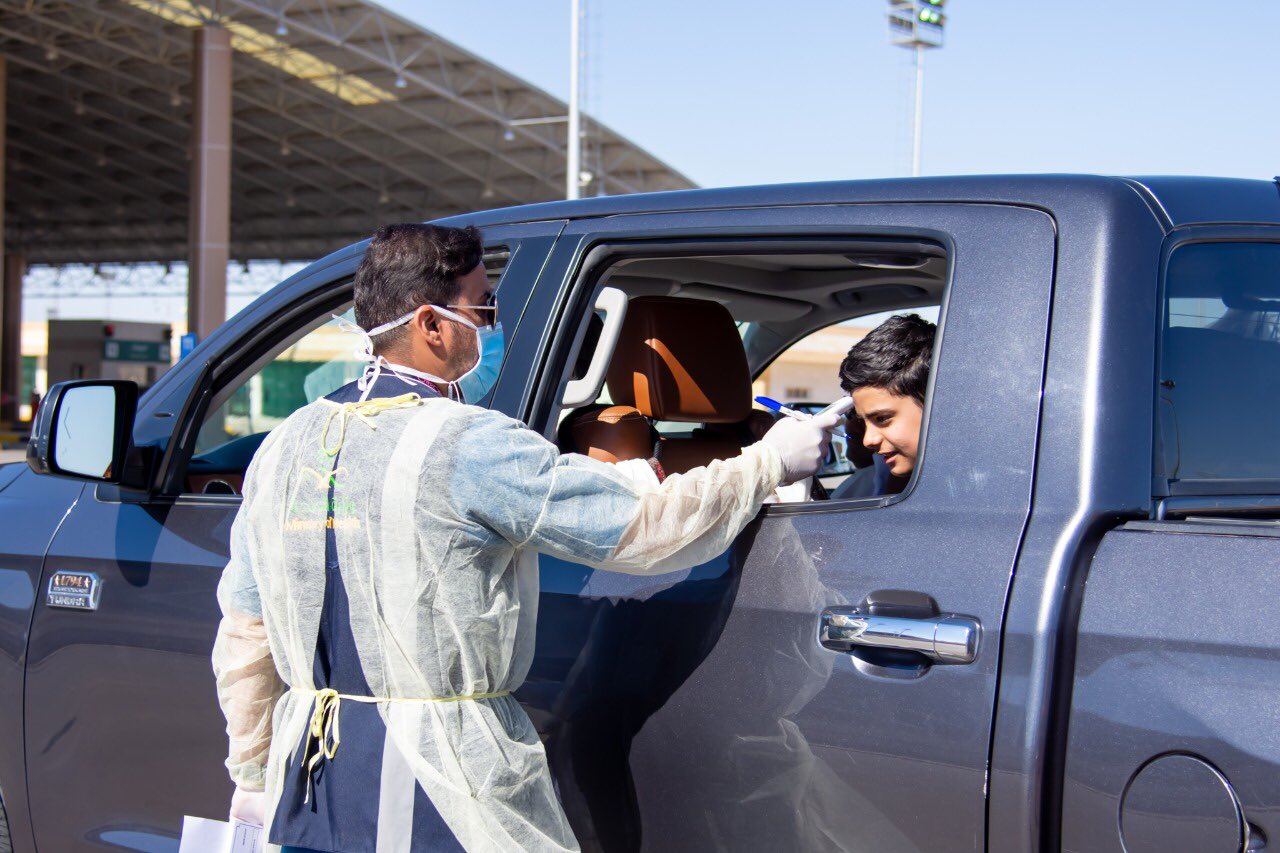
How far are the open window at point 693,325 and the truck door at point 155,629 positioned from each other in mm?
275

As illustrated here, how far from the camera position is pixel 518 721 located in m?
2.00

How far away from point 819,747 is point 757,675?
15 cm

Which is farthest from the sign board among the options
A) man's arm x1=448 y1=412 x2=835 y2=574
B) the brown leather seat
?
man's arm x1=448 y1=412 x2=835 y2=574

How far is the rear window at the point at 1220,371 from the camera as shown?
6.30ft

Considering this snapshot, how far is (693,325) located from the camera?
10.2 ft

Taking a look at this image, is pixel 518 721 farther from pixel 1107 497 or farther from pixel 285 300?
pixel 285 300

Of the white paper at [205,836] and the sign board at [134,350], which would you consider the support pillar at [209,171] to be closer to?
the sign board at [134,350]

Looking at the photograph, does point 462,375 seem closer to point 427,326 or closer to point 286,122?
point 427,326

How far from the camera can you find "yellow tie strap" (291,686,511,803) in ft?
6.33

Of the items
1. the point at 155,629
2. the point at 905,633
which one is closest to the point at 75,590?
the point at 155,629

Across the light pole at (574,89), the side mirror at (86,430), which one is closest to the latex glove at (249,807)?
the side mirror at (86,430)

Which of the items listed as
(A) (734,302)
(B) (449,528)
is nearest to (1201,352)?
(B) (449,528)

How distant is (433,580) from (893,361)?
1.14 metres

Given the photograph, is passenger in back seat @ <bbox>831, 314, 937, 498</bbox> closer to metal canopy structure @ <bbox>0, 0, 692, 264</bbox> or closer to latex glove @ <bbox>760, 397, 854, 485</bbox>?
latex glove @ <bbox>760, 397, 854, 485</bbox>
